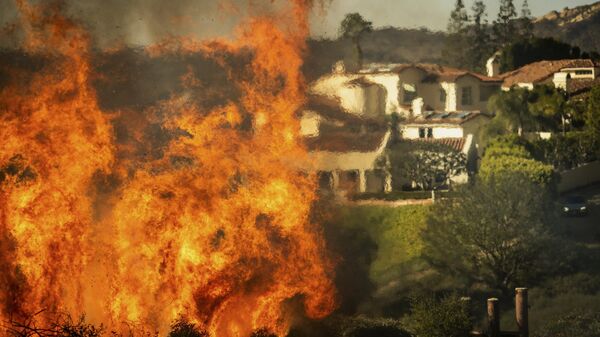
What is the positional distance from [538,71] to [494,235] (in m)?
46.1

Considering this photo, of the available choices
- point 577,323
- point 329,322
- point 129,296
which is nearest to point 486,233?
point 577,323

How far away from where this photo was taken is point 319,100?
53.0 m

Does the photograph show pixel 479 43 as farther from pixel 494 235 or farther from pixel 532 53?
pixel 494 235

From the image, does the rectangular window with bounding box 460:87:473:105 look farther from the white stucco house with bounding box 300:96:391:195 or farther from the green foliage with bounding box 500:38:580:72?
the white stucco house with bounding box 300:96:391:195

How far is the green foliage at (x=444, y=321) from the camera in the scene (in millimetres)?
40438

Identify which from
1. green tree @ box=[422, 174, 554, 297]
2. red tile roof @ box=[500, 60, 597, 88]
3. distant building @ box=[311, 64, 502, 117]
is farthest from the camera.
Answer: red tile roof @ box=[500, 60, 597, 88]

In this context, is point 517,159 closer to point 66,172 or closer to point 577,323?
point 577,323

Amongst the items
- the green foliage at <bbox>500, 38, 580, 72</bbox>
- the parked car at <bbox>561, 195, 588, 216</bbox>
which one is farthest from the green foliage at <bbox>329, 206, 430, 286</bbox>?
the green foliage at <bbox>500, 38, 580, 72</bbox>

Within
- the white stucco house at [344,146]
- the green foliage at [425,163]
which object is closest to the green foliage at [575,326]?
the white stucco house at [344,146]

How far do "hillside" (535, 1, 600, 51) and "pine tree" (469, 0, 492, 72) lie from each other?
39335mm

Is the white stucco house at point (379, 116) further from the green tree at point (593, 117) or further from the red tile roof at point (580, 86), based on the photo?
the green tree at point (593, 117)

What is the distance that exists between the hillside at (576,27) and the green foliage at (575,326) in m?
128

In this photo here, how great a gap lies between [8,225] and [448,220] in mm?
30757

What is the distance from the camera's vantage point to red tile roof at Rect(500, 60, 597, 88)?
97.9 meters
